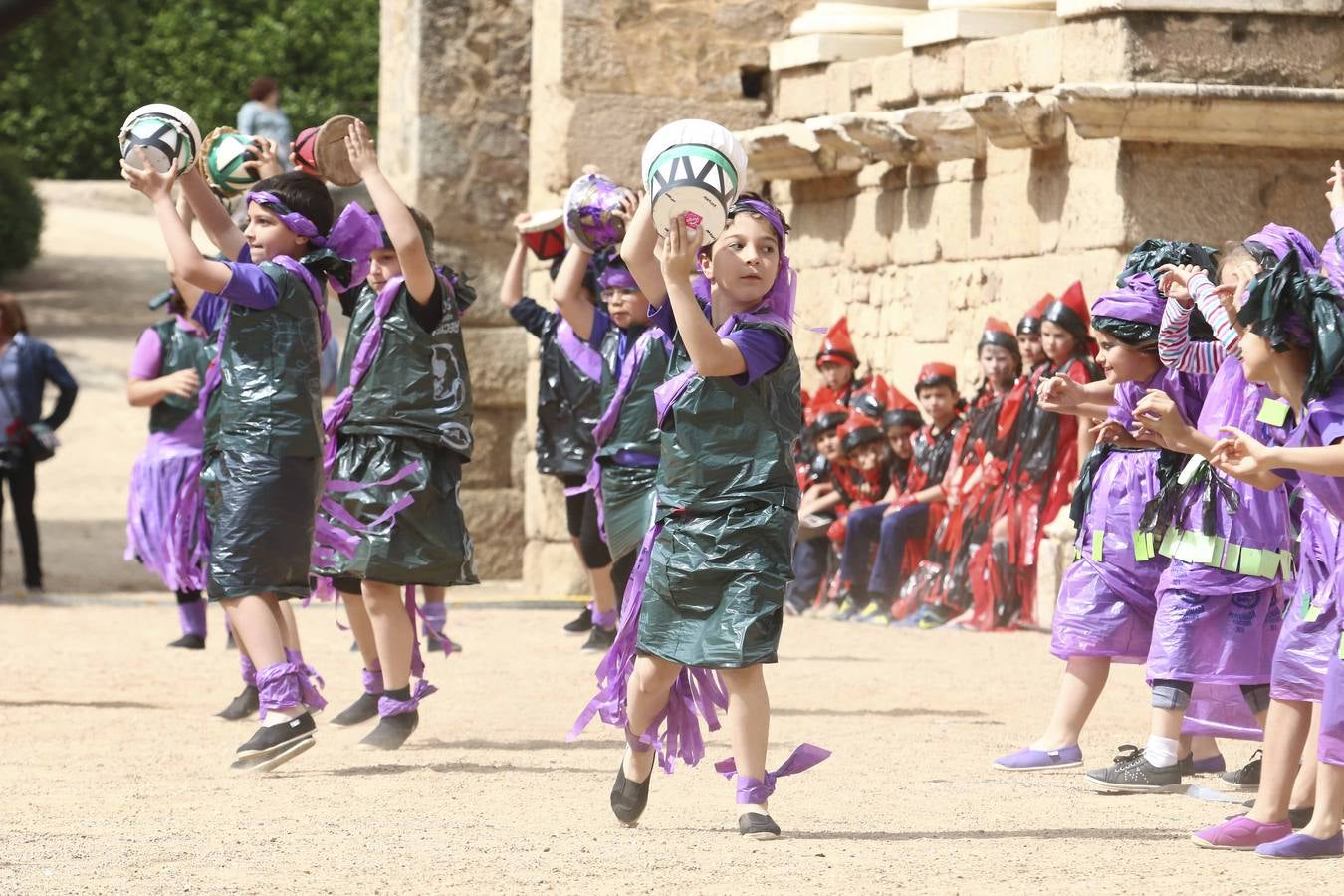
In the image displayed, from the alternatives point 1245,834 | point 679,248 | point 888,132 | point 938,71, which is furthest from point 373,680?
point 938,71

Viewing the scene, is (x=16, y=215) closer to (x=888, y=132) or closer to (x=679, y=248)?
(x=888, y=132)

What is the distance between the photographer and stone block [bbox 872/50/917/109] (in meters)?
11.7

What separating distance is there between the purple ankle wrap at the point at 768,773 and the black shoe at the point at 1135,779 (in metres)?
0.96

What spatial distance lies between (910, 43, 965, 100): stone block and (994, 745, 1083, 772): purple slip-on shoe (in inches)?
216

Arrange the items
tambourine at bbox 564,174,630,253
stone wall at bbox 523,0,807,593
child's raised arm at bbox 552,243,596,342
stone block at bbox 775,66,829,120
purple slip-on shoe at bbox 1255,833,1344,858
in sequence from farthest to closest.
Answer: stone wall at bbox 523,0,807,593, stone block at bbox 775,66,829,120, child's raised arm at bbox 552,243,596,342, tambourine at bbox 564,174,630,253, purple slip-on shoe at bbox 1255,833,1344,858

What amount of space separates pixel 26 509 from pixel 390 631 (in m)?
7.40

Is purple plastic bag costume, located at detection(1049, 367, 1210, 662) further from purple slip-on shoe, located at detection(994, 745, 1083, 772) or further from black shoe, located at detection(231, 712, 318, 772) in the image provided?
black shoe, located at detection(231, 712, 318, 772)

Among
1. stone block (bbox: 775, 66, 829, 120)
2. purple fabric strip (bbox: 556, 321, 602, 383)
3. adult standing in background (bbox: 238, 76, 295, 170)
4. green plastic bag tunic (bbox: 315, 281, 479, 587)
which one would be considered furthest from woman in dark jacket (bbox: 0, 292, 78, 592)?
adult standing in background (bbox: 238, 76, 295, 170)

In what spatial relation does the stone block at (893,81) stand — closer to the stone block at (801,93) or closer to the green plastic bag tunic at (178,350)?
the stone block at (801,93)

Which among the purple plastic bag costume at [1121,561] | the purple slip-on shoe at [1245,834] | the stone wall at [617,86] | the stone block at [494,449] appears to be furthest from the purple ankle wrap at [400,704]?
the stone block at [494,449]

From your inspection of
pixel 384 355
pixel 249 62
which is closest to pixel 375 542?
pixel 384 355

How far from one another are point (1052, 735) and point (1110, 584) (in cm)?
46

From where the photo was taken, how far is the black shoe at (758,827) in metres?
5.12

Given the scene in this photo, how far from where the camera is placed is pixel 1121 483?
20.0ft
